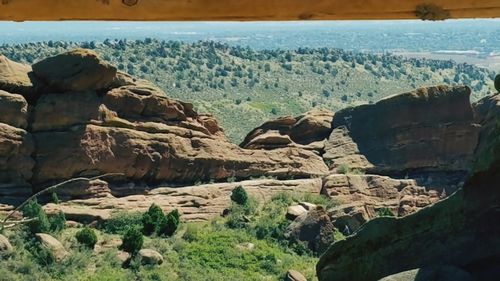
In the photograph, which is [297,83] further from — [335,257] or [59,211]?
A: [335,257]

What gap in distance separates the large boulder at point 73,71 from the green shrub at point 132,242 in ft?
20.2

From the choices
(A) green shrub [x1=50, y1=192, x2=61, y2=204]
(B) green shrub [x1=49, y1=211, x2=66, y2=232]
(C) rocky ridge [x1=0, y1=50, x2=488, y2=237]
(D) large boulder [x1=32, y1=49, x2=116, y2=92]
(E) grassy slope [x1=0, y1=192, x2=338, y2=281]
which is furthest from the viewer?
(D) large boulder [x1=32, y1=49, x2=116, y2=92]

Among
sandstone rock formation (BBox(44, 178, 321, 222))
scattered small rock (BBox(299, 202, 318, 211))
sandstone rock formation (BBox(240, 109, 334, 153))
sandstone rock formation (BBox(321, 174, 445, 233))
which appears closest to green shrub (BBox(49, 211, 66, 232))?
sandstone rock formation (BBox(44, 178, 321, 222))

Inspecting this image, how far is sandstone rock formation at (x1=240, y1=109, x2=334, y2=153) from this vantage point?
31516 mm

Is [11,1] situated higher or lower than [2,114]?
higher

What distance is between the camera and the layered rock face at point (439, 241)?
28.2 ft

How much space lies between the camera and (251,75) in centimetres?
7656

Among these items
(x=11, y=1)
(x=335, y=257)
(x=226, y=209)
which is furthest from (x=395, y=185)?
(x=11, y=1)

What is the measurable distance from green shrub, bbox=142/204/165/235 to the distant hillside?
25.6 meters

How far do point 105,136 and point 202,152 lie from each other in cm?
387

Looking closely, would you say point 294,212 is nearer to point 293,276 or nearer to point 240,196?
point 240,196

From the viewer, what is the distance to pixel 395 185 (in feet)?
100

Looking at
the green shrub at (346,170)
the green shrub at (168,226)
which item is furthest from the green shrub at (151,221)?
the green shrub at (346,170)

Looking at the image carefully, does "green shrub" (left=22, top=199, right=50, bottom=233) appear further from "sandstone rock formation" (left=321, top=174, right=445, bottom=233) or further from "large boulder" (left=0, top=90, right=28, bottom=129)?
"sandstone rock formation" (left=321, top=174, right=445, bottom=233)
